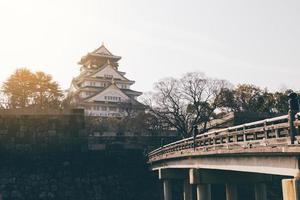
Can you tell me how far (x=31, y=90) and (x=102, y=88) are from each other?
815 inches

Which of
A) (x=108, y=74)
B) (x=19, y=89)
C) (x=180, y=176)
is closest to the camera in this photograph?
(x=180, y=176)

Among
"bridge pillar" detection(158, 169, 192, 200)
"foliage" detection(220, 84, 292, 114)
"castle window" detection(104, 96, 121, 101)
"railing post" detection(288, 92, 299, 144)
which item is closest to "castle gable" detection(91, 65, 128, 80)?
"castle window" detection(104, 96, 121, 101)

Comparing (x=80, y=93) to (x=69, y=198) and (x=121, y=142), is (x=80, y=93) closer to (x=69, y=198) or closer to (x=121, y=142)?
(x=121, y=142)

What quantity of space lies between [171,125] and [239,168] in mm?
30036

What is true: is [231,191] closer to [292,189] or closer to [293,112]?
[292,189]

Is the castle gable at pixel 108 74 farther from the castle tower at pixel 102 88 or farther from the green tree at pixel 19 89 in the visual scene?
the green tree at pixel 19 89

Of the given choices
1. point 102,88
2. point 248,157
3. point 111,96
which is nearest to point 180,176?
point 248,157

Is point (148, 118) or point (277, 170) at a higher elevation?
point (148, 118)

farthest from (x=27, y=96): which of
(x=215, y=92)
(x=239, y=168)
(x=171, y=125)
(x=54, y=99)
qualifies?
(x=239, y=168)

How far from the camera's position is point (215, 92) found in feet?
147

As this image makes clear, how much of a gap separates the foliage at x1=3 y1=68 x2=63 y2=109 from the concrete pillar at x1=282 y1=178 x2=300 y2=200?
44.4 metres

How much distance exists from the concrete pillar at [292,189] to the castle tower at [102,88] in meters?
45.5

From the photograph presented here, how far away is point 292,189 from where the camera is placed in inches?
404

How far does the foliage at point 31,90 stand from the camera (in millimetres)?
51031
